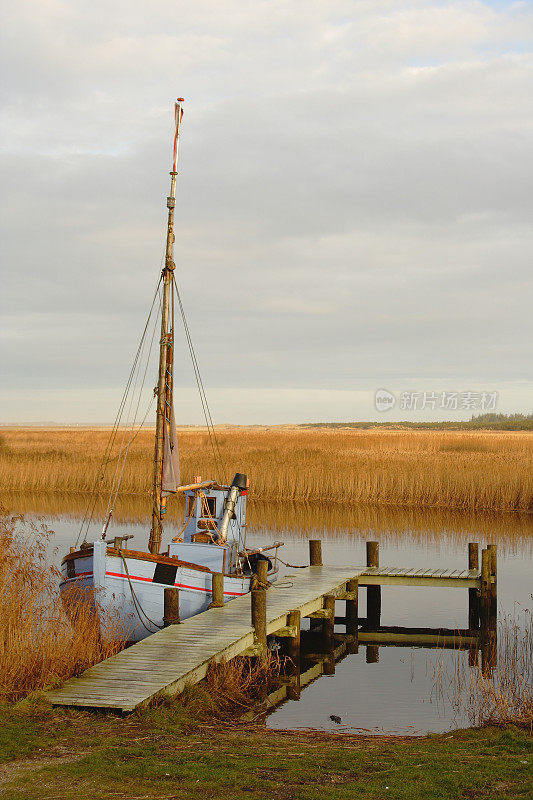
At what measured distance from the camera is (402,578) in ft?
59.8

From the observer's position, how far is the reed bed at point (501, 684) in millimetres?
10023

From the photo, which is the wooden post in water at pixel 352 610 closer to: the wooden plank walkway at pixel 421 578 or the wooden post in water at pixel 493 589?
the wooden plank walkway at pixel 421 578

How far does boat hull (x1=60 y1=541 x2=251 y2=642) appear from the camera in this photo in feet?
47.6

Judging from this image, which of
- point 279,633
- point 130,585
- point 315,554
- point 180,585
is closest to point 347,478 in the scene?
point 315,554

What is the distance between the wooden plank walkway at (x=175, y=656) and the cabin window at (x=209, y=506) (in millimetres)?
2113

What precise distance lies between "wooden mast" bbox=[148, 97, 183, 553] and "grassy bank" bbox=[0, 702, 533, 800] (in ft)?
23.9

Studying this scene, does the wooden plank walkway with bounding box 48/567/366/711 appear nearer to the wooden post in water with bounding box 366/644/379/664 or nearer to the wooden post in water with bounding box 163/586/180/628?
the wooden post in water with bounding box 163/586/180/628

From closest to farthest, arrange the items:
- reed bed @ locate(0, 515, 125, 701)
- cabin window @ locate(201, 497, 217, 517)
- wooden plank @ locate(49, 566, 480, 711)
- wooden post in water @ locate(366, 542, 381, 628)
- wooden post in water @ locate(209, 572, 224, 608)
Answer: wooden plank @ locate(49, 566, 480, 711) < reed bed @ locate(0, 515, 125, 701) < wooden post in water @ locate(209, 572, 224, 608) < cabin window @ locate(201, 497, 217, 517) < wooden post in water @ locate(366, 542, 381, 628)

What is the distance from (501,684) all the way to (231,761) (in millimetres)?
5501

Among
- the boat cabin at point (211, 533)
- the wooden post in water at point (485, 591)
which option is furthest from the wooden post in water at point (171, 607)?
the wooden post in water at point (485, 591)

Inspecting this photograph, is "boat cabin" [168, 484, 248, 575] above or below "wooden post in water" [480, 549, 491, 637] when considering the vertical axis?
above

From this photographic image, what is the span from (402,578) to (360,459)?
22741 millimetres

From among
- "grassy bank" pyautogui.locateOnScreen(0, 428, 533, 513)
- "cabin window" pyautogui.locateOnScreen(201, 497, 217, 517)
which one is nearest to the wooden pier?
"cabin window" pyautogui.locateOnScreen(201, 497, 217, 517)

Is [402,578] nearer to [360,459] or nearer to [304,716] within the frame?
[304,716]
